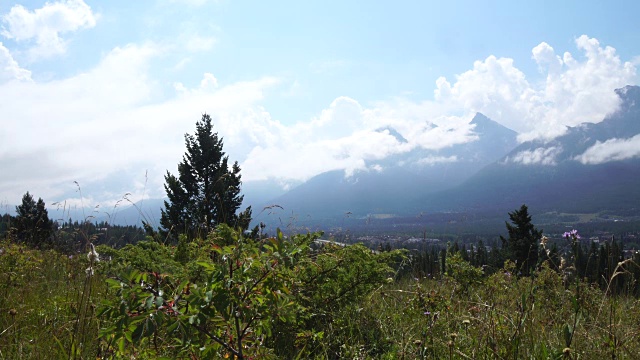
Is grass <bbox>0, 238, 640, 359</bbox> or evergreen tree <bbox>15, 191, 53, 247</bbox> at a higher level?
evergreen tree <bbox>15, 191, 53, 247</bbox>

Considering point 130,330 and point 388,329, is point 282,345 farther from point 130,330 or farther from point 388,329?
point 130,330

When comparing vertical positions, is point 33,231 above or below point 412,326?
above

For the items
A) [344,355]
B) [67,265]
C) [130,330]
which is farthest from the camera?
[67,265]

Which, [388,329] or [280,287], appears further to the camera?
[388,329]

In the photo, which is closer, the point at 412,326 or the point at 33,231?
the point at 412,326

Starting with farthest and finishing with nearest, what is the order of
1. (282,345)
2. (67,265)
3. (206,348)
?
(67,265), (282,345), (206,348)

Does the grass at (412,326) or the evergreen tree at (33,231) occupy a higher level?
the evergreen tree at (33,231)

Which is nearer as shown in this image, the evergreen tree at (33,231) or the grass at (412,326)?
the grass at (412,326)

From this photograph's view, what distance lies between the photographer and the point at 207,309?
1942mm

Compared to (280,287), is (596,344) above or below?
below

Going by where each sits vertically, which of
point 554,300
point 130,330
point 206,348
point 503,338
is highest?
point 130,330

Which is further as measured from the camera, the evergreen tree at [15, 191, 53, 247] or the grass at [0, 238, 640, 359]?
the evergreen tree at [15, 191, 53, 247]

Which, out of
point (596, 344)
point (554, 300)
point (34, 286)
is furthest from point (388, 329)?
point (34, 286)

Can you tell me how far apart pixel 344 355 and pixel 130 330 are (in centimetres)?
185
